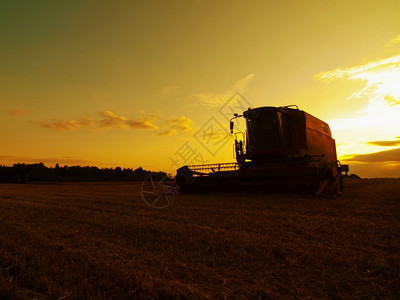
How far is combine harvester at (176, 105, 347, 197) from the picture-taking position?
9.98m

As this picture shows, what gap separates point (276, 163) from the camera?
37.4ft

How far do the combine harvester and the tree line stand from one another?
122 ft

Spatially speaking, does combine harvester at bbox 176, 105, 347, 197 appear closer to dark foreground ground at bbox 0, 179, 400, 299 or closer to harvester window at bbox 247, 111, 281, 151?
harvester window at bbox 247, 111, 281, 151

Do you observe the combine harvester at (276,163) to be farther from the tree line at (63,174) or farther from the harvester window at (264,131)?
the tree line at (63,174)

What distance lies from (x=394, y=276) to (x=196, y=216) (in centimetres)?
420

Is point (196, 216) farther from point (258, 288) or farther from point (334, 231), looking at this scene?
point (258, 288)

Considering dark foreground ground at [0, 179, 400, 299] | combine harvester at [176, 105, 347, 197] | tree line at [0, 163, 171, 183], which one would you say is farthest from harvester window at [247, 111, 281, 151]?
tree line at [0, 163, 171, 183]

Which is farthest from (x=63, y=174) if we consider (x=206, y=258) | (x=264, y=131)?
(x=206, y=258)

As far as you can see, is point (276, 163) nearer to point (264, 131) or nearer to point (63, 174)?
point (264, 131)

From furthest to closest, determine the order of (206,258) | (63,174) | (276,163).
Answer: (63,174) < (276,163) < (206,258)

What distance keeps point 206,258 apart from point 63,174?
64.3 metres

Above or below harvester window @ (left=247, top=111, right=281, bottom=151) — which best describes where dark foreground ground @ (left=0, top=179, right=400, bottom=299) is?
below

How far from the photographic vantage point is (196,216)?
6.47 m

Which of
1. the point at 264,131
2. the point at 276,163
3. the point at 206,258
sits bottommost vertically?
the point at 206,258
